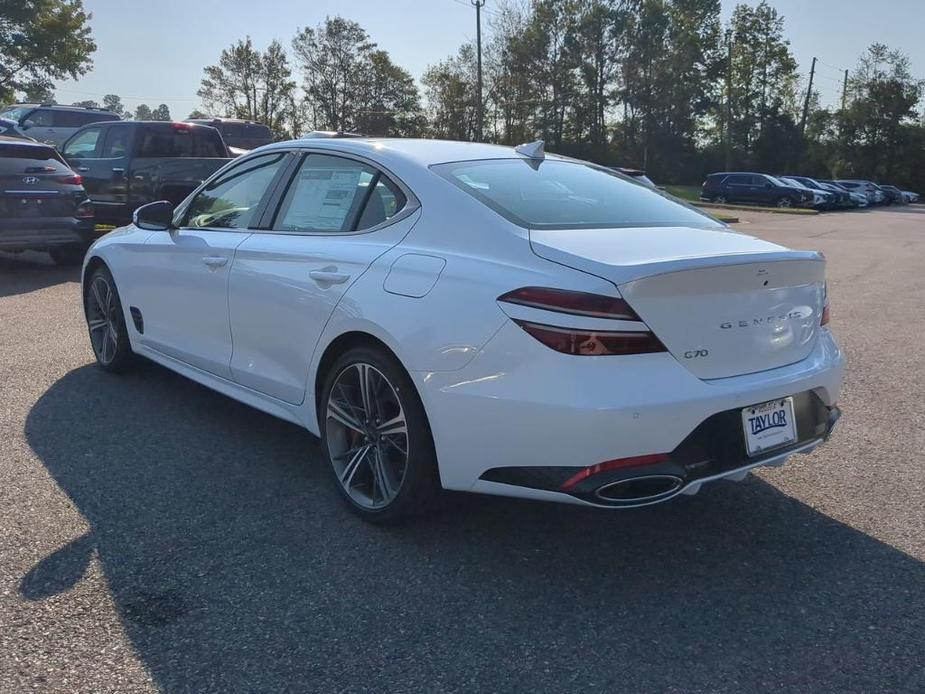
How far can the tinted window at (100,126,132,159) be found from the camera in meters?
13.3

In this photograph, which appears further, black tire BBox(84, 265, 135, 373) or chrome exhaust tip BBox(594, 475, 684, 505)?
black tire BBox(84, 265, 135, 373)

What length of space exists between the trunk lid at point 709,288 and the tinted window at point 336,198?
90 centimetres

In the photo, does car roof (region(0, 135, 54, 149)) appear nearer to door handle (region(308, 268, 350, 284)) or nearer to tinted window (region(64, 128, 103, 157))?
tinted window (region(64, 128, 103, 157))

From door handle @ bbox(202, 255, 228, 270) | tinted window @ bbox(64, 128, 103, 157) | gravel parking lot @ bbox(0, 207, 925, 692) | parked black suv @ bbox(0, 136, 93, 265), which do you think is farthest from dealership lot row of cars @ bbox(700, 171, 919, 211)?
door handle @ bbox(202, 255, 228, 270)

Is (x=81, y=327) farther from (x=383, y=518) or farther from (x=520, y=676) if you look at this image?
(x=520, y=676)

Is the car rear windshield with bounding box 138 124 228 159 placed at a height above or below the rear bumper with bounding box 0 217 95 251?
above

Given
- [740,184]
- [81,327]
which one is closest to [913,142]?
[740,184]

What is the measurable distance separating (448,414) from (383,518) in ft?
2.17

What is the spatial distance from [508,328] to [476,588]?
970 millimetres

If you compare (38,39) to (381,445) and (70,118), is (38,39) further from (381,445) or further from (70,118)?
(381,445)

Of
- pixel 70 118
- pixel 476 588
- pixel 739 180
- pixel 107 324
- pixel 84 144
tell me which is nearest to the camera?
pixel 476 588

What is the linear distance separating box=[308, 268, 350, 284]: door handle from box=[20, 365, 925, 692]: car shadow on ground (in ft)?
3.33

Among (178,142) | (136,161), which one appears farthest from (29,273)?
(178,142)

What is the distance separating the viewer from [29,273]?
447 inches
